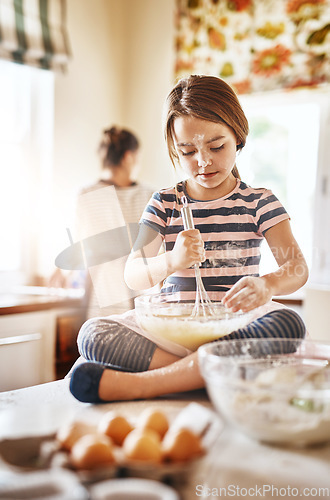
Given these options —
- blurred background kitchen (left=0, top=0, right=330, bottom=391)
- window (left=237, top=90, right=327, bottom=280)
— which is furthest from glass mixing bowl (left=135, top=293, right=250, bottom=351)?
window (left=237, top=90, right=327, bottom=280)

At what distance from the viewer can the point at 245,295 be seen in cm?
85

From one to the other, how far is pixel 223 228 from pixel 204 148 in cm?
18

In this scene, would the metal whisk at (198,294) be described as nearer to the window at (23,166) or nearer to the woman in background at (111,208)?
the woman in background at (111,208)

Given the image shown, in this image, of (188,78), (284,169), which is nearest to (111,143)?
(284,169)

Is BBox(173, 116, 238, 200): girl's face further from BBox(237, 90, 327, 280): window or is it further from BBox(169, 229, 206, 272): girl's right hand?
BBox(237, 90, 327, 280): window

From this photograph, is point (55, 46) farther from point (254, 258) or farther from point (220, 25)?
point (254, 258)

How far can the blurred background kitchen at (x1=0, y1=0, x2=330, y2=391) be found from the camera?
7.93 feet

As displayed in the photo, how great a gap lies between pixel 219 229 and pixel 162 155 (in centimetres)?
187

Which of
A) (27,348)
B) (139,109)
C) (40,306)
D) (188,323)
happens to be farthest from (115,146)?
(188,323)

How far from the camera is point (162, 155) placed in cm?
292

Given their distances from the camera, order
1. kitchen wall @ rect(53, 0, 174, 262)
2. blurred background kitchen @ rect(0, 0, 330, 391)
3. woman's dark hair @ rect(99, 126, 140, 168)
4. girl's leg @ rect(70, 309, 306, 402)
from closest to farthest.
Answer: girl's leg @ rect(70, 309, 306, 402) < woman's dark hair @ rect(99, 126, 140, 168) < blurred background kitchen @ rect(0, 0, 330, 391) < kitchen wall @ rect(53, 0, 174, 262)

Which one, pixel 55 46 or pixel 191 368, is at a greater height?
pixel 55 46

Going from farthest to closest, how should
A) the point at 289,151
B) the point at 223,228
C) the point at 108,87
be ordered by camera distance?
the point at 108,87
the point at 289,151
the point at 223,228

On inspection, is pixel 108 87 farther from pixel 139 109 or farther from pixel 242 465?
pixel 242 465
